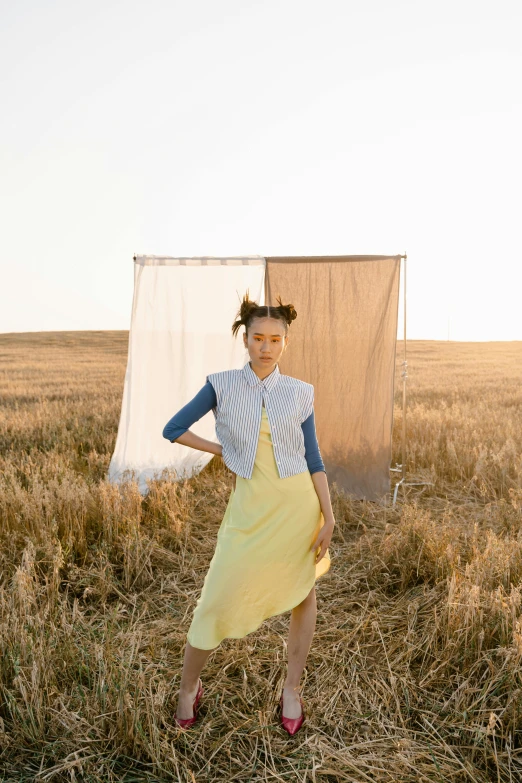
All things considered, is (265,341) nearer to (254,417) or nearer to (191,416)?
(254,417)

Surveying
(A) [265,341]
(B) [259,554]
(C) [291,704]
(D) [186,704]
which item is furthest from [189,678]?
(A) [265,341]

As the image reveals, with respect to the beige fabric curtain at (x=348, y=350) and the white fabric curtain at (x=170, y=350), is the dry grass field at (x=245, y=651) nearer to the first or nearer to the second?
the beige fabric curtain at (x=348, y=350)

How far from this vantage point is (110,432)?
25.8ft

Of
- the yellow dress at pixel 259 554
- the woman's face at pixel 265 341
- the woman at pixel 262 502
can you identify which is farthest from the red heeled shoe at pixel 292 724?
the woman's face at pixel 265 341

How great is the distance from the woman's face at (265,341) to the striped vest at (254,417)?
5 centimetres

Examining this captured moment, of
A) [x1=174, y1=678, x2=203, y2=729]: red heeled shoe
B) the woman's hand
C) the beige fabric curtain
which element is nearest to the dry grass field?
[x1=174, y1=678, x2=203, y2=729]: red heeled shoe

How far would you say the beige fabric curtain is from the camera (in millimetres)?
5688

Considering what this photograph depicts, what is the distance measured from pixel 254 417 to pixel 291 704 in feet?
3.72

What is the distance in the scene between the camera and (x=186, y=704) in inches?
92.1

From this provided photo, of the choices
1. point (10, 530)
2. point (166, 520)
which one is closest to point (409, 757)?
point (166, 520)

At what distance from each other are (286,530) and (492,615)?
1256 mm

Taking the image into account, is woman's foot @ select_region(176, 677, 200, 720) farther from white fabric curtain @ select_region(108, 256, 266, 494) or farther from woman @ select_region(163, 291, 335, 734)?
white fabric curtain @ select_region(108, 256, 266, 494)

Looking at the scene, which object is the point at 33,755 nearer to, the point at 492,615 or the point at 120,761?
the point at 120,761

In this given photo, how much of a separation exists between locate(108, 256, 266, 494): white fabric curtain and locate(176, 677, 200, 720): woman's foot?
145 inches
